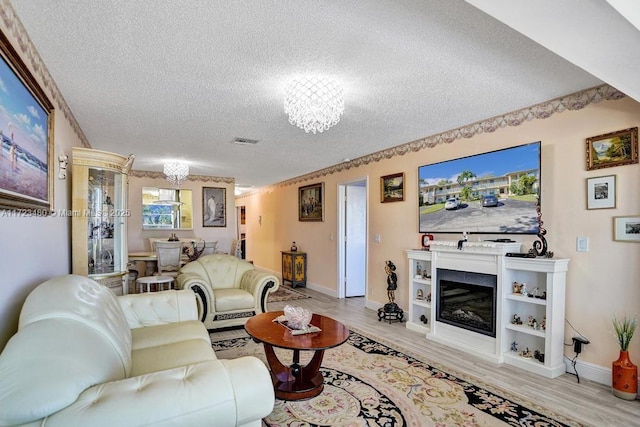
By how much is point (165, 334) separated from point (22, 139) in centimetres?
152

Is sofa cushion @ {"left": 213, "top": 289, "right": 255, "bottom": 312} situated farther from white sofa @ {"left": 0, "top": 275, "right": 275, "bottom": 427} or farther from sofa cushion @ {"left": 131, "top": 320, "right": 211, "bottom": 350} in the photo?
white sofa @ {"left": 0, "top": 275, "right": 275, "bottom": 427}

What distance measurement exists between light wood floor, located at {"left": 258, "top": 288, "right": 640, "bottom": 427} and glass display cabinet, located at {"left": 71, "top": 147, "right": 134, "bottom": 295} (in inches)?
115

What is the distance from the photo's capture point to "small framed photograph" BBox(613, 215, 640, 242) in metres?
2.57

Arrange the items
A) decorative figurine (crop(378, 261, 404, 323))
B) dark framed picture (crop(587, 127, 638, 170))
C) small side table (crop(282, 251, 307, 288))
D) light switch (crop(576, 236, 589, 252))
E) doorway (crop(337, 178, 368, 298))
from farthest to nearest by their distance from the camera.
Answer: small side table (crop(282, 251, 307, 288))
doorway (crop(337, 178, 368, 298))
decorative figurine (crop(378, 261, 404, 323))
light switch (crop(576, 236, 589, 252))
dark framed picture (crop(587, 127, 638, 170))

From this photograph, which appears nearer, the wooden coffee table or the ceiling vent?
the wooden coffee table

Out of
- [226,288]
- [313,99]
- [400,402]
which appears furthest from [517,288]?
[226,288]

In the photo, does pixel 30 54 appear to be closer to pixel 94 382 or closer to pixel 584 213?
pixel 94 382

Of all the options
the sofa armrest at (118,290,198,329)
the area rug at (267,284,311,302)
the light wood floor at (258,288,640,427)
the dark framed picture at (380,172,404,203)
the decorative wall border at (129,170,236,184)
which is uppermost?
the decorative wall border at (129,170,236,184)

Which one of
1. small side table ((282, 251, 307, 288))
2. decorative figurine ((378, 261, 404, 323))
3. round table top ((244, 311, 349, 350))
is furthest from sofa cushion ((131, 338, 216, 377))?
small side table ((282, 251, 307, 288))

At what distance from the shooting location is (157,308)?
2.84 meters

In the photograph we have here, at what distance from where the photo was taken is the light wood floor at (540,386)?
2.29m

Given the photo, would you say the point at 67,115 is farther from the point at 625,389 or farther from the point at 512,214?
the point at 625,389

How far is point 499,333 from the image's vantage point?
10.5ft

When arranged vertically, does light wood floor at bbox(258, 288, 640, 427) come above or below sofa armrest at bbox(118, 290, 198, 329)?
below
